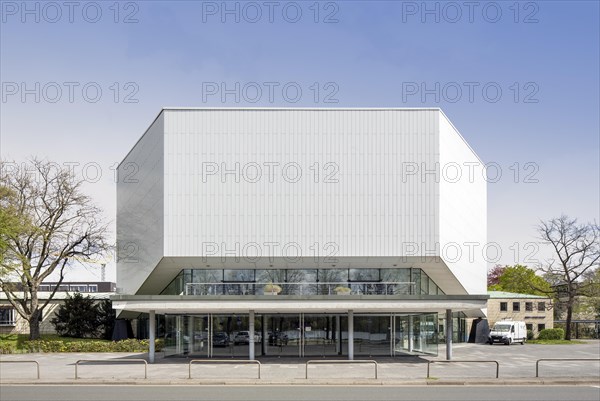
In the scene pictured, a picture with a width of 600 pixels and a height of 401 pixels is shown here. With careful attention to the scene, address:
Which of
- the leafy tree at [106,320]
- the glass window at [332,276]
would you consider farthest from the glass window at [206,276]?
the leafy tree at [106,320]

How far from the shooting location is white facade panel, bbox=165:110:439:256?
43875 millimetres

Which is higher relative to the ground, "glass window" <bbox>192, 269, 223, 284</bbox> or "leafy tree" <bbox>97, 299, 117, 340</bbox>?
"glass window" <bbox>192, 269, 223, 284</bbox>

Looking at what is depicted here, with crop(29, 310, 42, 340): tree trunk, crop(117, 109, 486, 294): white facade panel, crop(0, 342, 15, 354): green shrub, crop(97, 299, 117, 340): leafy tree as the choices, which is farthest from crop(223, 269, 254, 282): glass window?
crop(97, 299, 117, 340): leafy tree

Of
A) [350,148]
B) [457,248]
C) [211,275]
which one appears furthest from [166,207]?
[457,248]

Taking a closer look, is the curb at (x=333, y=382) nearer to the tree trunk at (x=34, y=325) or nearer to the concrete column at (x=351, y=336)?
the concrete column at (x=351, y=336)

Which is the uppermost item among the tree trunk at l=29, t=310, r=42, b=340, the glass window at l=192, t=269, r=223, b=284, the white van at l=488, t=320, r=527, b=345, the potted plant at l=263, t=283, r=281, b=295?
the glass window at l=192, t=269, r=223, b=284

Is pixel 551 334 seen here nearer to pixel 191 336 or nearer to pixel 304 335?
pixel 304 335

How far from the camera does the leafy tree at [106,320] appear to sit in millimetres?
61781

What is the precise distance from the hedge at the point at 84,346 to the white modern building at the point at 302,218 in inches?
228

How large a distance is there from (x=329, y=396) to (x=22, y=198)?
39.0 metres

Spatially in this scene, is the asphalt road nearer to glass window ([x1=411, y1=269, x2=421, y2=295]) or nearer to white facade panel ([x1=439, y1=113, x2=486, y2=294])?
glass window ([x1=411, y1=269, x2=421, y2=295])

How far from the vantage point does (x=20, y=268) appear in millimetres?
55938

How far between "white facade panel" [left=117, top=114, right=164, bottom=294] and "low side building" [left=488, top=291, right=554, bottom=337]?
4029 cm

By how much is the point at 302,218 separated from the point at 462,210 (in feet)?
38.8
